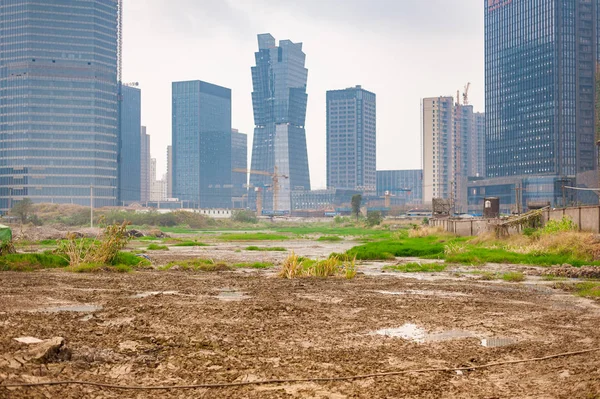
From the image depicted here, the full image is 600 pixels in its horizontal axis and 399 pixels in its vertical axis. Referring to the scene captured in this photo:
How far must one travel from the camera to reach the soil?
8.74 meters

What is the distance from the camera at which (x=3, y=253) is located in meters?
31.2

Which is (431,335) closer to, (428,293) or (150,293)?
(428,293)

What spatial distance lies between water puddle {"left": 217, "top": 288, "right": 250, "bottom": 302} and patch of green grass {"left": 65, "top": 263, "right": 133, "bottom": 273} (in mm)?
8590

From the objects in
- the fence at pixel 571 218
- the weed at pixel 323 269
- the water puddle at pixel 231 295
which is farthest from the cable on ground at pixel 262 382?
the fence at pixel 571 218

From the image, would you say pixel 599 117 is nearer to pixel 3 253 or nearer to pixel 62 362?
pixel 3 253

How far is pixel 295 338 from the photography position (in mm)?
12289

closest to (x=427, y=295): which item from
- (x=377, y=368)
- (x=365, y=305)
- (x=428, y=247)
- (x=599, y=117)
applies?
(x=365, y=305)

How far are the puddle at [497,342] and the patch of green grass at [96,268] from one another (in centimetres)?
1867

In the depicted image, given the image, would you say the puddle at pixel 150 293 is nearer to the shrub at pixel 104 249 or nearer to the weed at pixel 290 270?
the weed at pixel 290 270

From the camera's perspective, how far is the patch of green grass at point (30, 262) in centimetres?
2827

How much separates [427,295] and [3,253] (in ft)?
68.0

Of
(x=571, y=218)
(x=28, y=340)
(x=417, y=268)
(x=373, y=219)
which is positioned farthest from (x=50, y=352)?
(x=373, y=219)

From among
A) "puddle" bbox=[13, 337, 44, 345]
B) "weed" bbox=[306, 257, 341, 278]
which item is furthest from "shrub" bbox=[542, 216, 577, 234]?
"puddle" bbox=[13, 337, 44, 345]

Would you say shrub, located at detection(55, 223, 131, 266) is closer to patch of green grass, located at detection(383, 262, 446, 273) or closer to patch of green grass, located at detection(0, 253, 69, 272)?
patch of green grass, located at detection(0, 253, 69, 272)
